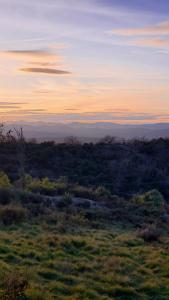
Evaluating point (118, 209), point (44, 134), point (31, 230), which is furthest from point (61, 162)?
point (44, 134)

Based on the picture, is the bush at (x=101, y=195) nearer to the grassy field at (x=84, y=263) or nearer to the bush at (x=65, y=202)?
the bush at (x=65, y=202)

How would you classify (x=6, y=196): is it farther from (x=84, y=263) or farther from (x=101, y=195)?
(x=84, y=263)

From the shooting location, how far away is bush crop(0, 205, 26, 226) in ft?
63.8

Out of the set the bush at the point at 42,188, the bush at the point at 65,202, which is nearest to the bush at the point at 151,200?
the bush at the point at 42,188

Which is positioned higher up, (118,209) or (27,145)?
(27,145)

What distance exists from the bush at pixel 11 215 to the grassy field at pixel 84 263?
0.67m

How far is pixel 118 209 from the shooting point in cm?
2695

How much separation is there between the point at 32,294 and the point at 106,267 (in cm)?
405

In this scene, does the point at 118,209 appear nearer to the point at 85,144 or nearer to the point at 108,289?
the point at 108,289

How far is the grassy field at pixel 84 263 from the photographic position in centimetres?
1040

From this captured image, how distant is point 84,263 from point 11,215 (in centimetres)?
743

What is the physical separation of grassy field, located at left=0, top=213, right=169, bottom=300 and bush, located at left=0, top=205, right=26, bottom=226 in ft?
2.21

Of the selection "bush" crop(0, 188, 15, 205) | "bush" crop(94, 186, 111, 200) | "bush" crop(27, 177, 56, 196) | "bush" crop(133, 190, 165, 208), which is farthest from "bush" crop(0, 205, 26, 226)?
"bush" crop(133, 190, 165, 208)

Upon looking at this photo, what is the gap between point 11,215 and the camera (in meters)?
19.8
